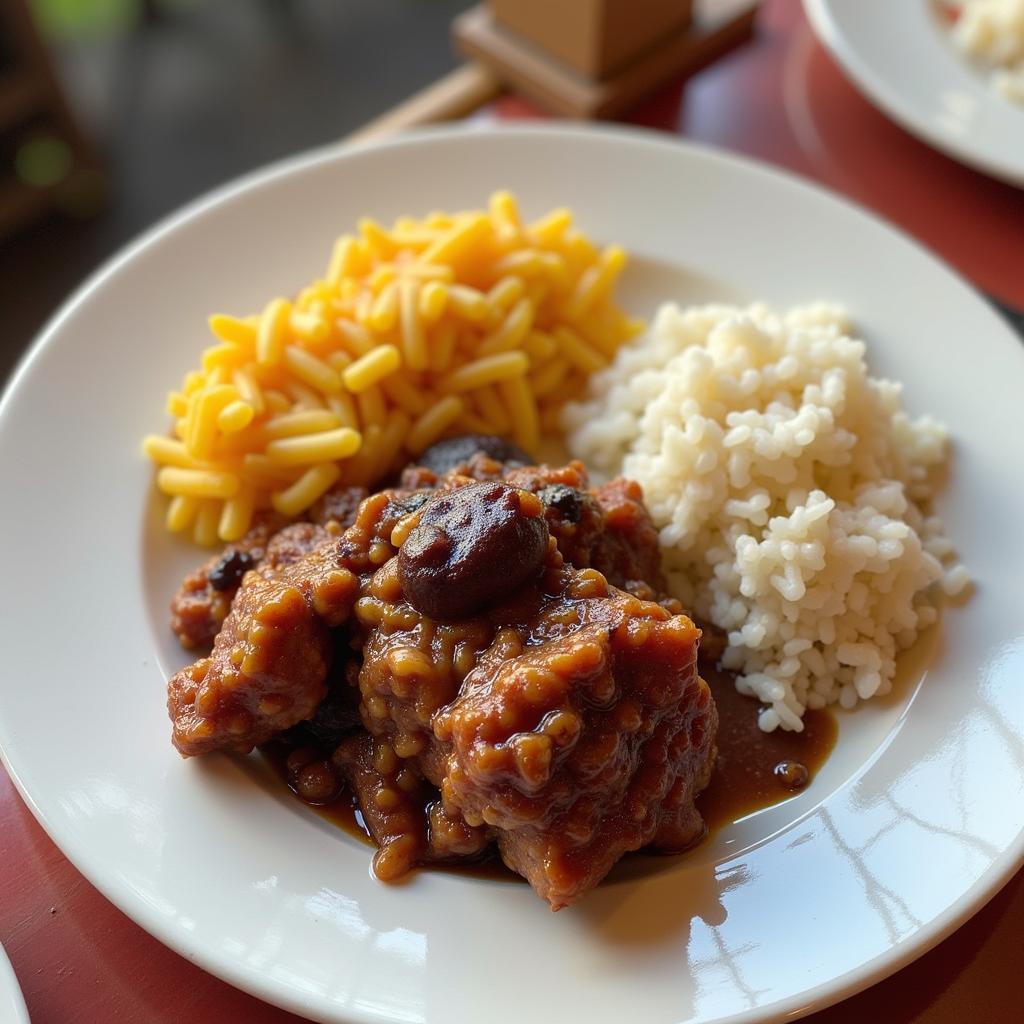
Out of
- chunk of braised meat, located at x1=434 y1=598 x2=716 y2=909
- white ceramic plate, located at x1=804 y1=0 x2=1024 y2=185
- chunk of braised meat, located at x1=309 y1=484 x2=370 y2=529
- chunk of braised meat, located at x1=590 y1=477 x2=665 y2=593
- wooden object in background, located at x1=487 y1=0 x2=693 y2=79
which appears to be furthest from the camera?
wooden object in background, located at x1=487 y1=0 x2=693 y2=79

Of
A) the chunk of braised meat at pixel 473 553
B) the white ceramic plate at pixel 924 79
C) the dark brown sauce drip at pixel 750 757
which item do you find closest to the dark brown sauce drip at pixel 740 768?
the dark brown sauce drip at pixel 750 757

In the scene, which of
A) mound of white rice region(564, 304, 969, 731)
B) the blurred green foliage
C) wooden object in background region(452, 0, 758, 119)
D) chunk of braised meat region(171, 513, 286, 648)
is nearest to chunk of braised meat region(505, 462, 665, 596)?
mound of white rice region(564, 304, 969, 731)

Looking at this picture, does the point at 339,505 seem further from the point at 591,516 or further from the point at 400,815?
the point at 400,815

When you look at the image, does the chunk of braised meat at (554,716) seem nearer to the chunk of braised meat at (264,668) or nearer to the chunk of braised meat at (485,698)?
the chunk of braised meat at (485,698)

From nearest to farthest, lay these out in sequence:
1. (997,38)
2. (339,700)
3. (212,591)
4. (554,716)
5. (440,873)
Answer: (554,716) < (440,873) < (339,700) < (212,591) < (997,38)

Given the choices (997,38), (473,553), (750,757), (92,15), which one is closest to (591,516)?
(473,553)

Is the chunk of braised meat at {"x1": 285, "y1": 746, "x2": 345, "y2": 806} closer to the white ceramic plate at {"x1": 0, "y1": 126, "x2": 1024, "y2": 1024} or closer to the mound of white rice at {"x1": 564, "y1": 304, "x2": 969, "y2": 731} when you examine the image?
the white ceramic plate at {"x1": 0, "y1": 126, "x2": 1024, "y2": 1024}

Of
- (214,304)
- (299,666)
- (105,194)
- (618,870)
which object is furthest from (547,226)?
(105,194)
